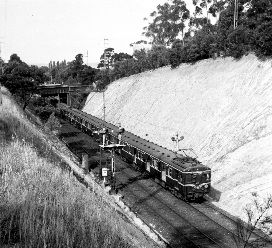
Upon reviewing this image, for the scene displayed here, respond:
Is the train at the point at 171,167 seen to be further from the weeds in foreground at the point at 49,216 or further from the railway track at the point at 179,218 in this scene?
the weeds in foreground at the point at 49,216

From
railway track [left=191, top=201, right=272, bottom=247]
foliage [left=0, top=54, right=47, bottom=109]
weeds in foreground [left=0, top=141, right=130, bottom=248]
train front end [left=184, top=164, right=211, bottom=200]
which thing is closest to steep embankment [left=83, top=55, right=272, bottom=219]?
railway track [left=191, top=201, right=272, bottom=247]

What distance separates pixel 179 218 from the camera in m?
22.0

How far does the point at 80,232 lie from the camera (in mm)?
9312

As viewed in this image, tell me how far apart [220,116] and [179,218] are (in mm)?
14217

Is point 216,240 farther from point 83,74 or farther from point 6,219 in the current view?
point 83,74

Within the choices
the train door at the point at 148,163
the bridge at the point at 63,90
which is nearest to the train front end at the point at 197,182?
the train door at the point at 148,163

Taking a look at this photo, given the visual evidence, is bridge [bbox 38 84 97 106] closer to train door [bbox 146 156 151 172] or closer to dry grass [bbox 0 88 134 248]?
train door [bbox 146 156 151 172]

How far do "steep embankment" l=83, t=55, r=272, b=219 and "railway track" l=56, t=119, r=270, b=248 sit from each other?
1.98 metres

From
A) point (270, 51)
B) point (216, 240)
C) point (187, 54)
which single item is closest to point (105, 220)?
point (216, 240)

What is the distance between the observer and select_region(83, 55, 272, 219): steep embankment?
982 inches

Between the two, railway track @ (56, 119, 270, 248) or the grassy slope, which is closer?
the grassy slope

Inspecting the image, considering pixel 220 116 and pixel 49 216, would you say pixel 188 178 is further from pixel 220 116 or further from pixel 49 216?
pixel 49 216

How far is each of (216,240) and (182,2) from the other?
51838 millimetres

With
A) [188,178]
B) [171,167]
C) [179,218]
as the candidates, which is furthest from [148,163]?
[179,218]
